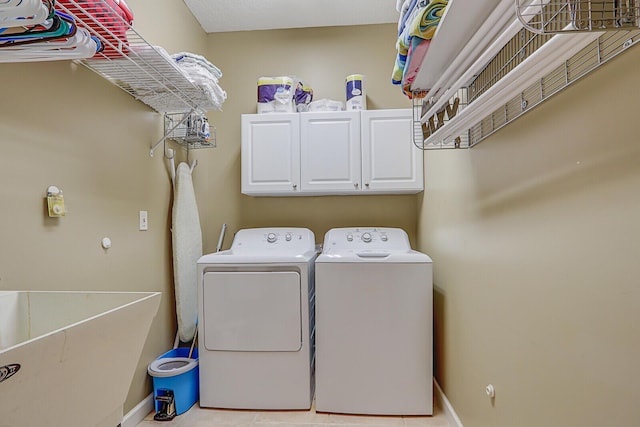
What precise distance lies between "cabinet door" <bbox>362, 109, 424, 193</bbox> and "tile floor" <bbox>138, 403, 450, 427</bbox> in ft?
4.96

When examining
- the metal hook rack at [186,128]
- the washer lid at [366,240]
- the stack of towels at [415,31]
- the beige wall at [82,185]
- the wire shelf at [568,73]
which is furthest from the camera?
the washer lid at [366,240]

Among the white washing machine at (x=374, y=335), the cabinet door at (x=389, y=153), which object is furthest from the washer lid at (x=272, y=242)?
the cabinet door at (x=389, y=153)

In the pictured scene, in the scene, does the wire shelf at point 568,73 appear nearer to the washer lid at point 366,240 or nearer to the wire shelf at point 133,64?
the washer lid at point 366,240

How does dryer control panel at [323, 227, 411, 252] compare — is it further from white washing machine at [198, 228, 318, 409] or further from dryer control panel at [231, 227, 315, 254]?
white washing machine at [198, 228, 318, 409]

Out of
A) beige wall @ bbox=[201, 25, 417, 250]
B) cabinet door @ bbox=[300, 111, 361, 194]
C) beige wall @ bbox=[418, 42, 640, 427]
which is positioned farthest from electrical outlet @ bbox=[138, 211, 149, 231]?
beige wall @ bbox=[418, 42, 640, 427]

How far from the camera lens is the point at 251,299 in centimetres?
231

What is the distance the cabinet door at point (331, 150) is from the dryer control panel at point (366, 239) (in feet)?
1.09

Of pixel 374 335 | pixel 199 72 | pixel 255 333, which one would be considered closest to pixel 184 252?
pixel 255 333

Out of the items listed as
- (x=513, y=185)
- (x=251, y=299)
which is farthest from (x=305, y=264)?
(x=513, y=185)

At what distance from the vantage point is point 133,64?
1.75m

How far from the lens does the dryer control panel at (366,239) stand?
2.74m

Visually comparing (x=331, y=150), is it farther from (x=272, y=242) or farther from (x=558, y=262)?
(x=558, y=262)

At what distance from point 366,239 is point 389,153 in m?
0.66

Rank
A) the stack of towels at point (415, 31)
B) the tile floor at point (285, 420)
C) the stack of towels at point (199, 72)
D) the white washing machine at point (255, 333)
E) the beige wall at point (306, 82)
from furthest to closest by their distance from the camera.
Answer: the beige wall at point (306, 82) → the white washing machine at point (255, 333) → the tile floor at point (285, 420) → the stack of towels at point (199, 72) → the stack of towels at point (415, 31)
